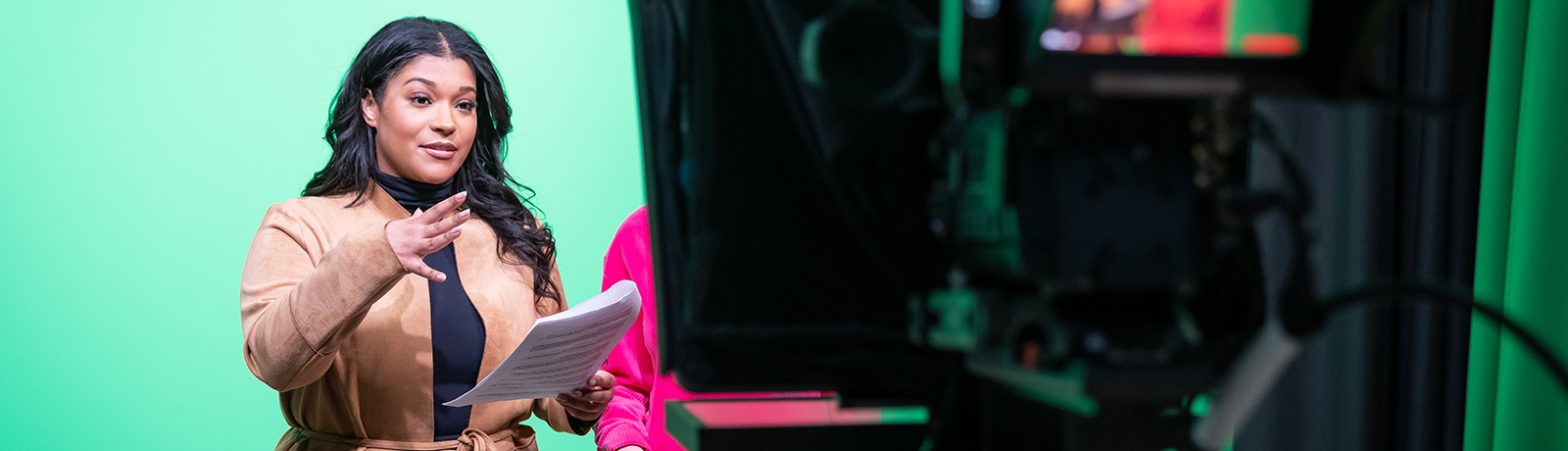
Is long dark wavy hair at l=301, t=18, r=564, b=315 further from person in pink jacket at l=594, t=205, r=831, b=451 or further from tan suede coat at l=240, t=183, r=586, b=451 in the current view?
person in pink jacket at l=594, t=205, r=831, b=451

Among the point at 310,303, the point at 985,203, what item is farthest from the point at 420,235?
the point at 985,203

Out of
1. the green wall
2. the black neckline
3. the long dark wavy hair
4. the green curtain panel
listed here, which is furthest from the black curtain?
the green wall

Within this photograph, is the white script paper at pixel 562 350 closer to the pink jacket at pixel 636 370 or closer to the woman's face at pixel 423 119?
the pink jacket at pixel 636 370

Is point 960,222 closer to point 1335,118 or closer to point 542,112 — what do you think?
point 1335,118

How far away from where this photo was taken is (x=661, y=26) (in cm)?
46

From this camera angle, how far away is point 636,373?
4.23 ft

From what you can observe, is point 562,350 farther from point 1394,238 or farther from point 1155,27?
point 1394,238

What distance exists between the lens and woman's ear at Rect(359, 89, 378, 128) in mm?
1227

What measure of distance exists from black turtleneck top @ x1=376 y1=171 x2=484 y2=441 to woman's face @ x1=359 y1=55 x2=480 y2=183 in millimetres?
51

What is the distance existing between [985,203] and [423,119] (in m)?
1.00

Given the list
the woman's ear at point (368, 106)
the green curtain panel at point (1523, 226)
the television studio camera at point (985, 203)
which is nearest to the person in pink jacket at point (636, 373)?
the woman's ear at point (368, 106)

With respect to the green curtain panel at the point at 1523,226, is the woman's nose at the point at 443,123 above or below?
above

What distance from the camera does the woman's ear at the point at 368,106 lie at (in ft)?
4.02

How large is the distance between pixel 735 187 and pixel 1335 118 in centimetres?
122
